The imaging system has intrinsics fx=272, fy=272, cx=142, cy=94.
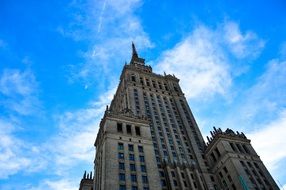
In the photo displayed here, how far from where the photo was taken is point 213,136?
87562 millimetres

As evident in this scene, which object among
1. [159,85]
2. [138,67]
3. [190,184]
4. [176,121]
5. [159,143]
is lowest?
[190,184]

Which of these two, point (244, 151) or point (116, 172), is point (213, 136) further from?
point (116, 172)

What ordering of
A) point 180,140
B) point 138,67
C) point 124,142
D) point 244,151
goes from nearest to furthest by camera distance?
point 124,142
point 244,151
point 180,140
point 138,67

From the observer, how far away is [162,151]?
82.9 meters

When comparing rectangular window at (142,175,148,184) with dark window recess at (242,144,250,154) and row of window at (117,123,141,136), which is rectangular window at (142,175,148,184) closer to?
row of window at (117,123,141,136)

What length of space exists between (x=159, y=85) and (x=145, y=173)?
212 ft

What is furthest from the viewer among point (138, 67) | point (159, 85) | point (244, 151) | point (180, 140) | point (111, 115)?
point (138, 67)

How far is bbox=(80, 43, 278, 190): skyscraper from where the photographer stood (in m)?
60.9

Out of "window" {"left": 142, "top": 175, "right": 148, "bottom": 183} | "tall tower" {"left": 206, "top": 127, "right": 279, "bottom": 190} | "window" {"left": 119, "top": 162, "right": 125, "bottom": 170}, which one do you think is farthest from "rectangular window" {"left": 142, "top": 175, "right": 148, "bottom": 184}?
"tall tower" {"left": 206, "top": 127, "right": 279, "bottom": 190}

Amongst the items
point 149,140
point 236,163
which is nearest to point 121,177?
point 149,140

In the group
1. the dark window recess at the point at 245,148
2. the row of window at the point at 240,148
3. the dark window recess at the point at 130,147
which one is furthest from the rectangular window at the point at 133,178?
the dark window recess at the point at 245,148

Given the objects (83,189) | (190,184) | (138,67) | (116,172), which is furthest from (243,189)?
(138,67)

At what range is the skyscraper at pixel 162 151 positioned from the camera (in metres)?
60.9

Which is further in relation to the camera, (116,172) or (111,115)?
(111,115)
